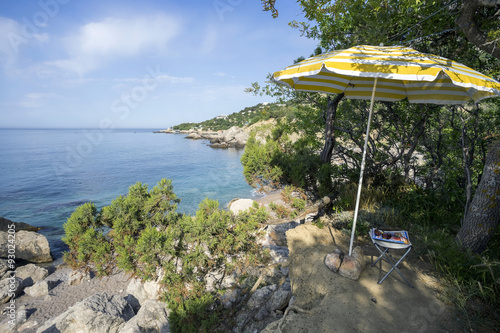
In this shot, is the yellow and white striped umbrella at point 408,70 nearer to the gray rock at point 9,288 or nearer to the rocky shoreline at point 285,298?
the rocky shoreline at point 285,298

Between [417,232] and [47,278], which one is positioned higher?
[417,232]

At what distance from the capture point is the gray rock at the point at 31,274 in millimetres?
7781

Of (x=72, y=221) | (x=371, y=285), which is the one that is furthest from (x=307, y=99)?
(x=72, y=221)

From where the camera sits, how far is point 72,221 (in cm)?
571

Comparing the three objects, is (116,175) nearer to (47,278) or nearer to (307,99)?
(47,278)

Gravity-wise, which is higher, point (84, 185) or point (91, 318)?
point (91, 318)

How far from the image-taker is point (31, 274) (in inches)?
317

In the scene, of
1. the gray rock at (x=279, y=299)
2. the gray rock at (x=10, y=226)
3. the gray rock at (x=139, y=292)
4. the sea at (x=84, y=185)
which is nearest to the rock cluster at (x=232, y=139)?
the sea at (x=84, y=185)

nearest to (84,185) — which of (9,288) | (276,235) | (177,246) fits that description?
(9,288)

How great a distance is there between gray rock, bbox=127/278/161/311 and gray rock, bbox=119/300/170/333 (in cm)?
122

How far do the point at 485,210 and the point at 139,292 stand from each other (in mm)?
8873

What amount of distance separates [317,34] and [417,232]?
6.86 metres

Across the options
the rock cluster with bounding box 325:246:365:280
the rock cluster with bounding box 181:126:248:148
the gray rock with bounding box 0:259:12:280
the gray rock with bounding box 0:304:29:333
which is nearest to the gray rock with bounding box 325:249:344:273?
the rock cluster with bounding box 325:246:365:280

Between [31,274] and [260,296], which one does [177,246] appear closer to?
[260,296]
